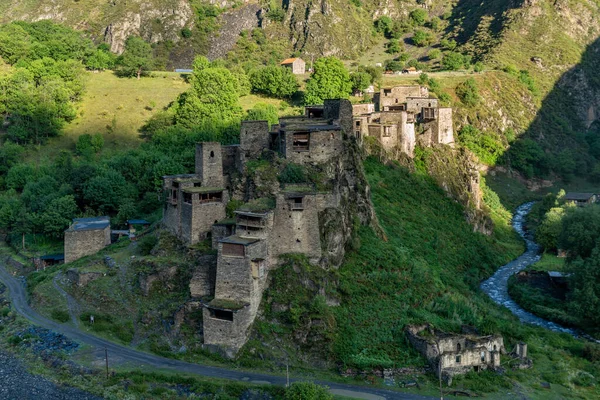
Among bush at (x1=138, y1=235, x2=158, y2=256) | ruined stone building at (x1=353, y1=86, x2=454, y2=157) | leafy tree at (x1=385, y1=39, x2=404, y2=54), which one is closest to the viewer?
bush at (x1=138, y1=235, x2=158, y2=256)

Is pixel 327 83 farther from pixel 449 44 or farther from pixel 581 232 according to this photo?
pixel 449 44

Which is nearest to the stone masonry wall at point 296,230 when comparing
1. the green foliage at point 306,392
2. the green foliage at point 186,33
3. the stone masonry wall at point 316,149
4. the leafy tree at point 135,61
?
the stone masonry wall at point 316,149

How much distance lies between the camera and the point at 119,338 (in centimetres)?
3806

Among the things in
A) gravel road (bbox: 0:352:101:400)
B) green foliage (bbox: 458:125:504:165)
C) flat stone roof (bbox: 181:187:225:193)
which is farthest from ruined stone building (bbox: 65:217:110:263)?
green foliage (bbox: 458:125:504:165)

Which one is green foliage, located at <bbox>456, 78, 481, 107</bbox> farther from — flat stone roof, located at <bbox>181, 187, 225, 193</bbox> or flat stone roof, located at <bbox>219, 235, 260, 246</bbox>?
flat stone roof, located at <bbox>219, 235, 260, 246</bbox>

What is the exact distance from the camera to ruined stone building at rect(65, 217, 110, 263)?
48.1m

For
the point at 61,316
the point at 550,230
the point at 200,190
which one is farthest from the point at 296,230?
the point at 550,230

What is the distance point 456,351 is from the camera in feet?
119

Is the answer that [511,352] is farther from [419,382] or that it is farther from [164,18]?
[164,18]

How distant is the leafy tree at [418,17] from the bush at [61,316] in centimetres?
10777

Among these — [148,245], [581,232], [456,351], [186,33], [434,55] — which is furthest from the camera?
[186,33]

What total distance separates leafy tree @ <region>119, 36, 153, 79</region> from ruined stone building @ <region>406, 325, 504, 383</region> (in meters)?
64.6

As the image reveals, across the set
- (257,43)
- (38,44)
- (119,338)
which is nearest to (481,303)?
(119,338)

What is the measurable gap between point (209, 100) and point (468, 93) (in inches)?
1382
